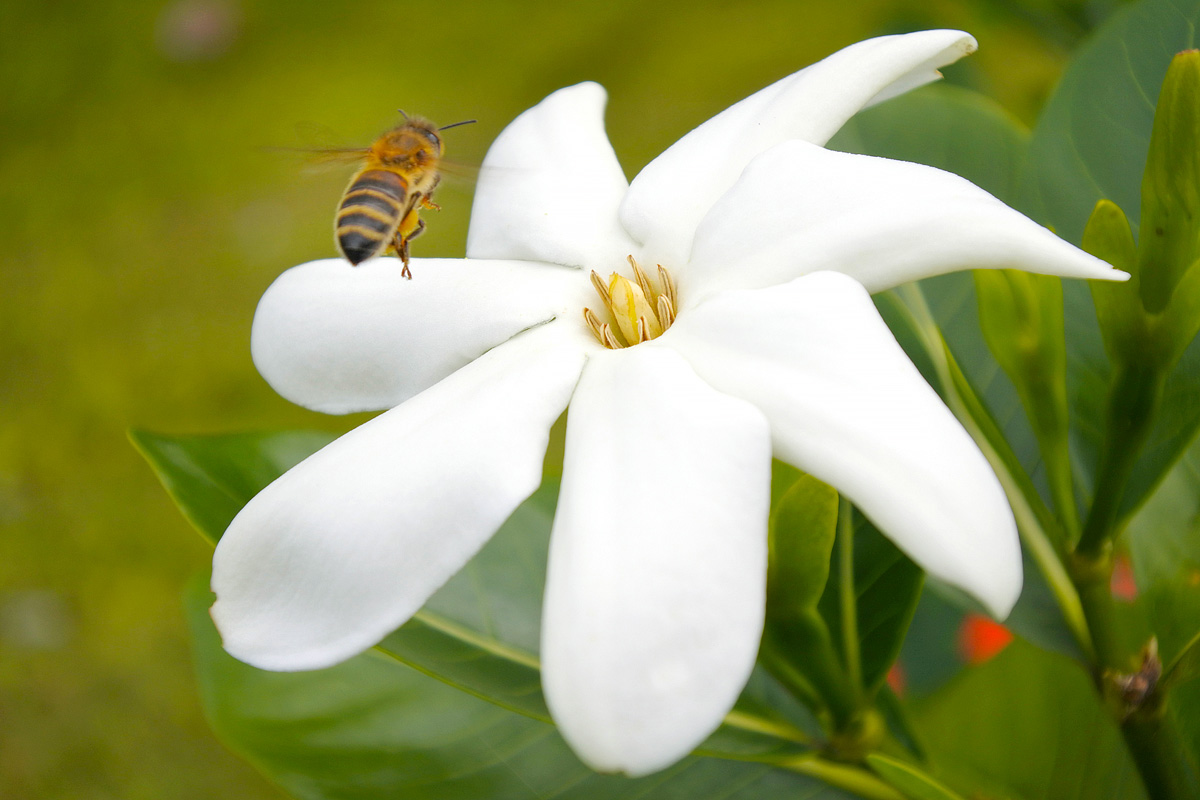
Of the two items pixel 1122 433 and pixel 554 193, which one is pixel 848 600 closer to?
pixel 1122 433

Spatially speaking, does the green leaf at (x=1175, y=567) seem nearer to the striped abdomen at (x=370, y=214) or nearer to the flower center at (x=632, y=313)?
the flower center at (x=632, y=313)

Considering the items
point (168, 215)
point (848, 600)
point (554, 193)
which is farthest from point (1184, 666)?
point (168, 215)

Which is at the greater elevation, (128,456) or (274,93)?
(274,93)

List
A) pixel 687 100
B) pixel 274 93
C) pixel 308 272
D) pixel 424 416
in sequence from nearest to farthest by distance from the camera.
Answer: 1. pixel 424 416
2. pixel 308 272
3. pixel 687 100
4. pixel 274 93

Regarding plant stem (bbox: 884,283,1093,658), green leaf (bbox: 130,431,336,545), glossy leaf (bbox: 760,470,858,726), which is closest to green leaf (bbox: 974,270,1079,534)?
plant stem (bbox: 884,283,1093,658)

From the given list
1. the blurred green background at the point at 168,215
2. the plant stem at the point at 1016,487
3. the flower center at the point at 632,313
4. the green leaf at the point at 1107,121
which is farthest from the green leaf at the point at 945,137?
the blurred green background at the point at 168,215

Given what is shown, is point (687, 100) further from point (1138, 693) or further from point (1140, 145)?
point (1138, 693)

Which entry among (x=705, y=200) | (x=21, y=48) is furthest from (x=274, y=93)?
(x=705, y=200)
